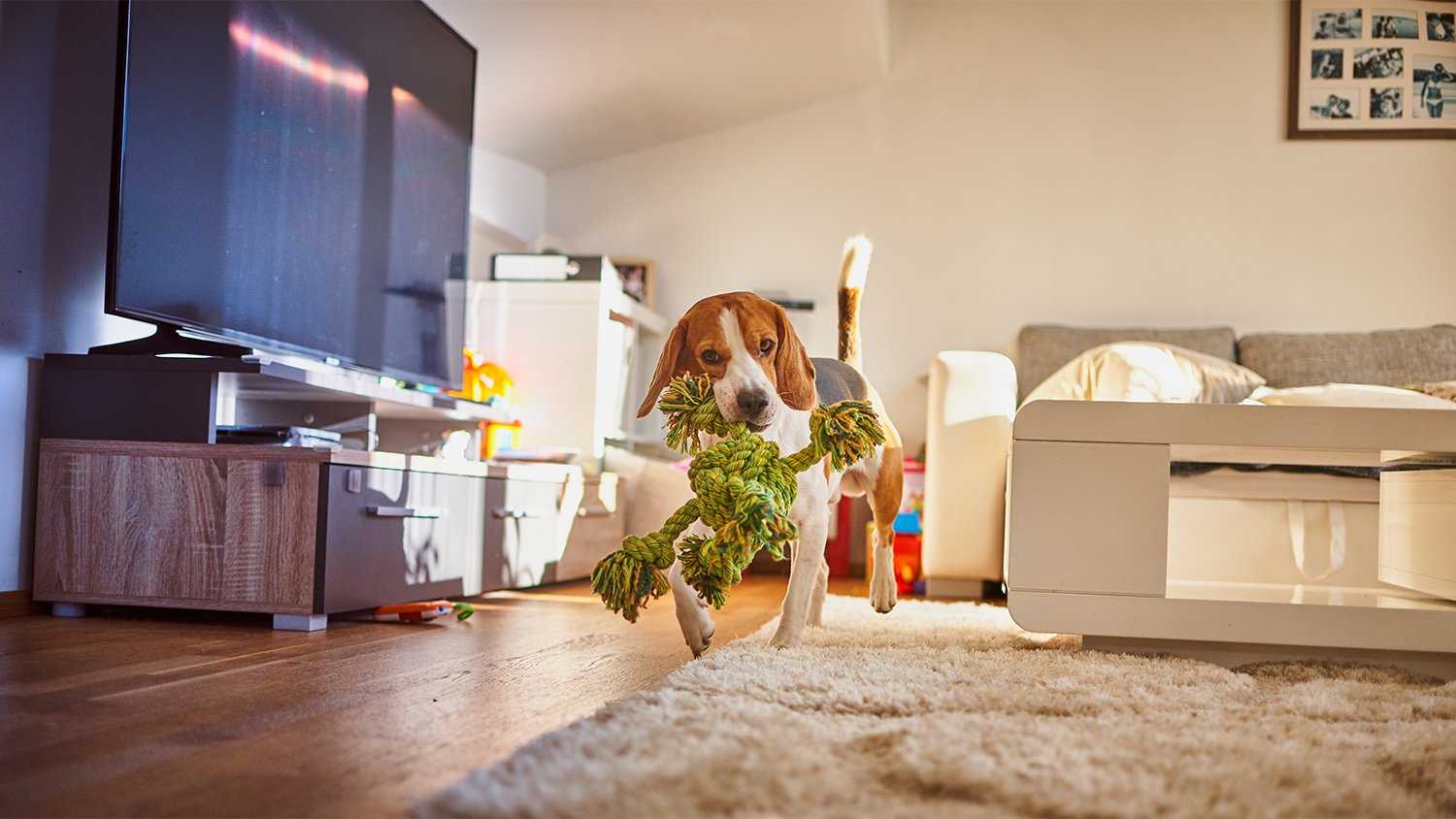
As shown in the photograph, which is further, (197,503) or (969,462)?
(969,462)

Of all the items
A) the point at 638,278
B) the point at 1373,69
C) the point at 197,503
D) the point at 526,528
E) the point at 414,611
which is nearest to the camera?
the point at 197,503

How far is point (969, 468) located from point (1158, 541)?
64.7 inches

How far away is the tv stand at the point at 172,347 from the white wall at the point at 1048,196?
108 inches

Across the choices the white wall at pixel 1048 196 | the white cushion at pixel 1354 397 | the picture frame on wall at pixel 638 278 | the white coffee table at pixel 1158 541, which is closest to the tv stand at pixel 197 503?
the white coffee table at pixel 1158 541

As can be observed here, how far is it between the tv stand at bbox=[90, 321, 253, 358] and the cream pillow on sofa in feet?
7.33

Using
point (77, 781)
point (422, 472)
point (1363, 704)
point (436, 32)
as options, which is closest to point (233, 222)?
point (422, 472)

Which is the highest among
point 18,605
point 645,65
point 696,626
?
point 645,65

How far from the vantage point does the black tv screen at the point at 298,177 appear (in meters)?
2.13

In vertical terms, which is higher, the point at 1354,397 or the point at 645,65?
the point at 645,65

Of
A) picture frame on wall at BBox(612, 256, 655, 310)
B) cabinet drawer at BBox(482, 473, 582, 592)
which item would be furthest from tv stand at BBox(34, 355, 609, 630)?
picture frame on wall at BBox(612, 256, 655, 310)

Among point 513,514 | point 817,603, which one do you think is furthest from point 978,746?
point 513,514

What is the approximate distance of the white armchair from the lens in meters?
3.46

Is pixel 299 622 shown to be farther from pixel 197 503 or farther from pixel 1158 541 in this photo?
pixel 1158 541

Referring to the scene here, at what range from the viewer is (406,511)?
2.41 meters
